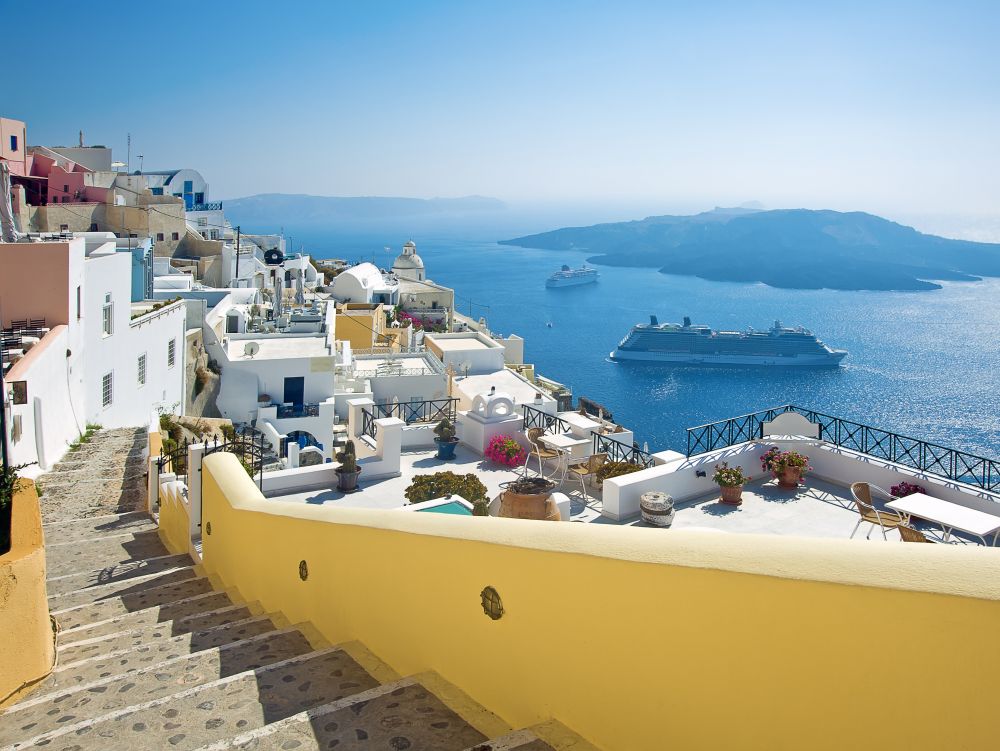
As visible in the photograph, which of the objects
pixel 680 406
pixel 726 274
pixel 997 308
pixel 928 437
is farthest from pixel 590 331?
pixel 726 274

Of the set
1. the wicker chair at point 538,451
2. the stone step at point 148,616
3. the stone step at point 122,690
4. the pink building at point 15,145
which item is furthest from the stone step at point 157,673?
the pink building at point 15,145

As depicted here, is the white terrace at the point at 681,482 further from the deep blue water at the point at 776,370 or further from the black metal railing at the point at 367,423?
the deep blue water at the point at 776,370

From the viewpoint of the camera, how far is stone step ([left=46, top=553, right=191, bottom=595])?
21.0 feet

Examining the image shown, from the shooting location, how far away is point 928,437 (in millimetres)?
54375

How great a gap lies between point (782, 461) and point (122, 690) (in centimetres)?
763

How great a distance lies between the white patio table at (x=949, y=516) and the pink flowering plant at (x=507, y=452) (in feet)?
15.8

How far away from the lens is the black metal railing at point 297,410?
877 inches

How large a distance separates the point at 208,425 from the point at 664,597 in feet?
48.8

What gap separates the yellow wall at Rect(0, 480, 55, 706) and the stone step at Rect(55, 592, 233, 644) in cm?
77

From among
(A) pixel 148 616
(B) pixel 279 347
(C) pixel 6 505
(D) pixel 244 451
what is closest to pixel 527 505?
(A) pixel 148 616

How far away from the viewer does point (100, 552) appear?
7426mm

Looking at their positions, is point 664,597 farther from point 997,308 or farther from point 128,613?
point 997,308

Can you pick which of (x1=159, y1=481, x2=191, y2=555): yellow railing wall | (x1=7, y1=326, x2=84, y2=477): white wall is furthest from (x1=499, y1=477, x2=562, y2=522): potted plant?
(x1=7, y1=326, x2=84, y2=477): white wall

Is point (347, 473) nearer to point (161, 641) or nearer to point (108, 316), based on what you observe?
point (161, 641)
